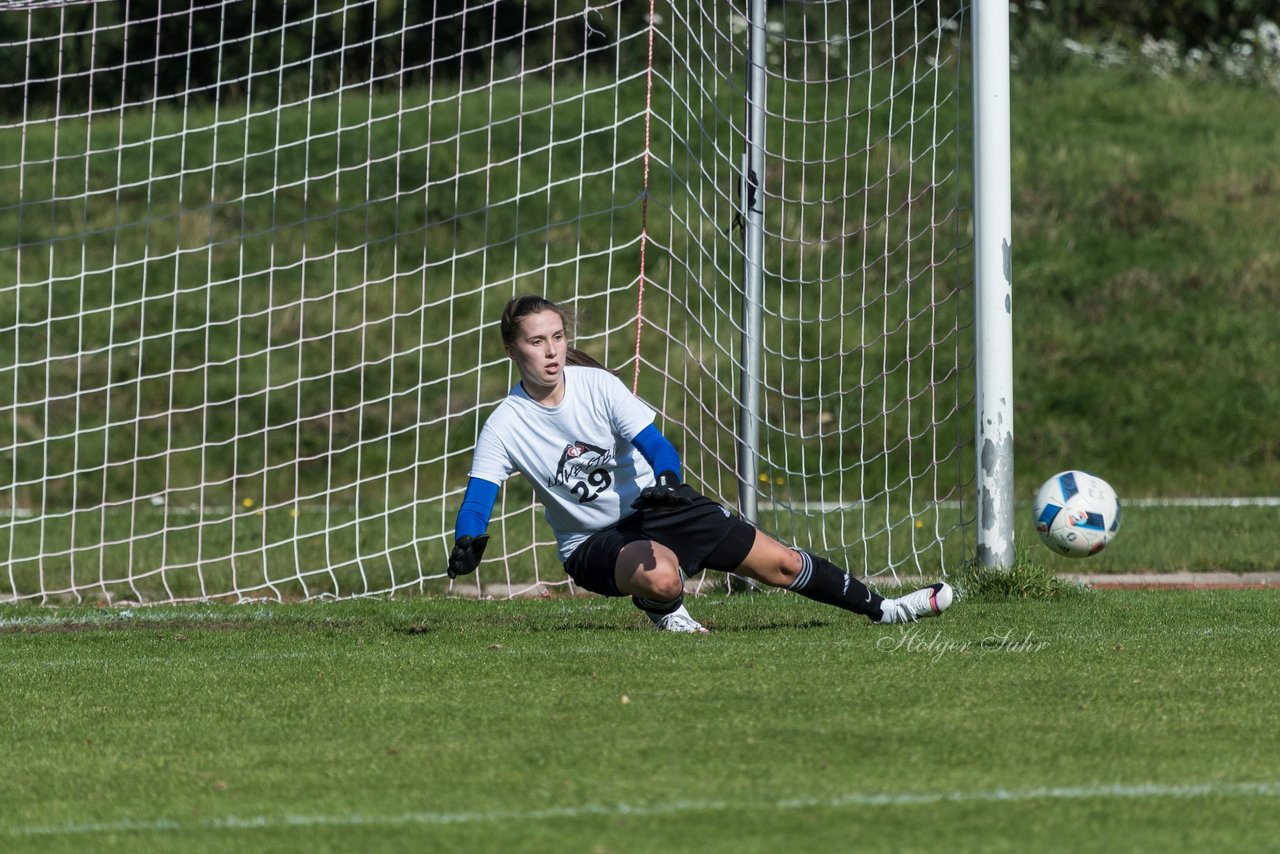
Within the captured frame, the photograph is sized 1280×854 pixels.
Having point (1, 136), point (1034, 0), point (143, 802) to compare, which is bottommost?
point (143, 802)

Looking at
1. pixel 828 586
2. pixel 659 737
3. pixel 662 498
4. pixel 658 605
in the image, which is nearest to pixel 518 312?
pixel 662 498

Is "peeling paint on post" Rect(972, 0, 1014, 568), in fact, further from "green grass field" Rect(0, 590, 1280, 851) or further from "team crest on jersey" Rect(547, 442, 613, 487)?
"team crest on jersey" Rect(547, 442, 613, 487)

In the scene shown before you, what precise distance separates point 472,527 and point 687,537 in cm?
81

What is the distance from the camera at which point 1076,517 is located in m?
6.66

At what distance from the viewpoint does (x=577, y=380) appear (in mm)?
5941

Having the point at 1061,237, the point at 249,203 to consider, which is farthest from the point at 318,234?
the point at 1061,237

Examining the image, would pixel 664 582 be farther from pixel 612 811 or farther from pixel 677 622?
pixel 612 811

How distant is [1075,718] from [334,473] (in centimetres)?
1077

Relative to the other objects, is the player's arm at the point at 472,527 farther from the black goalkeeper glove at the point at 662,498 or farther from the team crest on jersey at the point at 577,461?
the black goalkeeper glove at the point at 662,498

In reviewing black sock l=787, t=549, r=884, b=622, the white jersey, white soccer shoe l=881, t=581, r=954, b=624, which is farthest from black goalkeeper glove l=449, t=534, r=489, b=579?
white soccer shoe l=881, t=581, r=954, b=624

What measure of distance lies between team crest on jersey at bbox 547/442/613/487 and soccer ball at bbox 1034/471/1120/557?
2.01 m

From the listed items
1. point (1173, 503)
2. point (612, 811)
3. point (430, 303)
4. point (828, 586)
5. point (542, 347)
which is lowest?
point (612, 811)

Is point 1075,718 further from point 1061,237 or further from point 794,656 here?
point 1061,237

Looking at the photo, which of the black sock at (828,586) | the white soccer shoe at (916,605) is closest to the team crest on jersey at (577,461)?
the black sock at (828,586)
